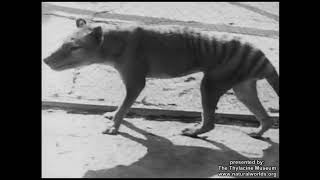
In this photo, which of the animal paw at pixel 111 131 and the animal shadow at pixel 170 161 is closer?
the animal shadow at pixel 170 161

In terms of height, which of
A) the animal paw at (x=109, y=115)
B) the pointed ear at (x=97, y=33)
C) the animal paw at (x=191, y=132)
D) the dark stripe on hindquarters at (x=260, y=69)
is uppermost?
the pointed ear at (x=97, y=33)

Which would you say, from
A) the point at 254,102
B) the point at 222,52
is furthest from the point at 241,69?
the point at 254,102

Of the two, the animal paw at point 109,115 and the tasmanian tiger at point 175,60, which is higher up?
the tasmanian tiger at point 175,60

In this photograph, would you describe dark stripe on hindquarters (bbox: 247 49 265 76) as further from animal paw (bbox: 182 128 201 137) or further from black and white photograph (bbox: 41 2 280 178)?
animal paw (bbox: 182 128 201 137)

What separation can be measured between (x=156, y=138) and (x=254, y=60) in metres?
1.34

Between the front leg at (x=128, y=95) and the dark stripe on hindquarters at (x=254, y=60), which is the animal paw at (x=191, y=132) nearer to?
the front leg at (x=128, y=95)

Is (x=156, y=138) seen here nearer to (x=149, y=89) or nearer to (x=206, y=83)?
(x=206, y=83)

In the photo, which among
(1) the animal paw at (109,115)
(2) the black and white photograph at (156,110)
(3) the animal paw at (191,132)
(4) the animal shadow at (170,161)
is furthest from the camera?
(1) the animal paw at (109,115)

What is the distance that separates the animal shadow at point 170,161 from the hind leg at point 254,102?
23.3 inches

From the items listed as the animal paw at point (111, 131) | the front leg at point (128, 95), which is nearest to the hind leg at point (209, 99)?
the front leg at point (128, 95)

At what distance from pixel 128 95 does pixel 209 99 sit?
2.80ft

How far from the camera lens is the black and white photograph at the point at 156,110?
449cm

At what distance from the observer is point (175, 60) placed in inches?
195

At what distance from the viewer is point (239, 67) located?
4.87 m
